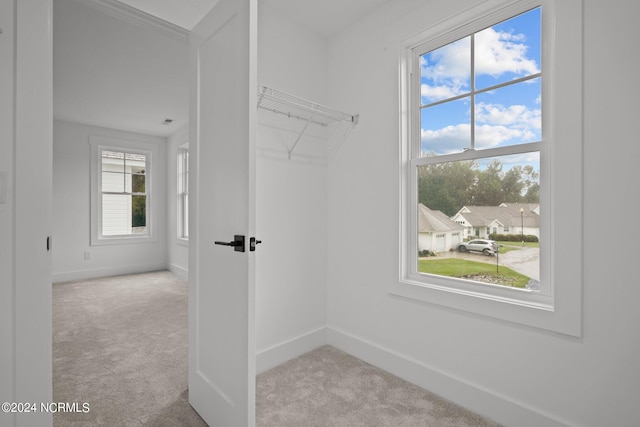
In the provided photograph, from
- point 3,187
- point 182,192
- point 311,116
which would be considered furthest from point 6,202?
point 182,192

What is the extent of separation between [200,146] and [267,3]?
3.97 ft

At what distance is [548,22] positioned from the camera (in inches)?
60.1

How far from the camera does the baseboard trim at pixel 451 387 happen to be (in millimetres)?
1531

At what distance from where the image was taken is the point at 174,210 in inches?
221

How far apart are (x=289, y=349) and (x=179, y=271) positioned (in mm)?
3764

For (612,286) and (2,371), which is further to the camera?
(612,286)

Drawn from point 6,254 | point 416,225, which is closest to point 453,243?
point 416,225

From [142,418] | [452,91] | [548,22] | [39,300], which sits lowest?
[142,418]

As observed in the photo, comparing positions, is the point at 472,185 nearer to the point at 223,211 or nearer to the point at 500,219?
the point at 500,219

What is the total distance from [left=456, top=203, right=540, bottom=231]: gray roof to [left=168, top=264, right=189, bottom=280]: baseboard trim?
4.57 meters

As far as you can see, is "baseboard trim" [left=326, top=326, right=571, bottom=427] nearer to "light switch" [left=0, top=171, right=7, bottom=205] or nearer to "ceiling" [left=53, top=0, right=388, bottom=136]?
"light switch" [left=0, top=171, right=7, bottom=205]

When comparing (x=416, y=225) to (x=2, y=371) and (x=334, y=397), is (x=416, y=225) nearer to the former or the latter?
(x=334, y=397)

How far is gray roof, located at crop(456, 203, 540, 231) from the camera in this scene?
1.61 meters

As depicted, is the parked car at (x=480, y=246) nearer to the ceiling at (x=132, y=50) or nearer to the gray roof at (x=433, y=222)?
the gray roof at (x=433, y=222)
